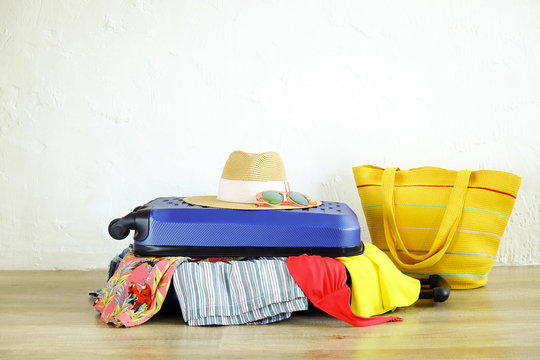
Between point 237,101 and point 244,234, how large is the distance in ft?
2.53

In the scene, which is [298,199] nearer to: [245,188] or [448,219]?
[245,188]

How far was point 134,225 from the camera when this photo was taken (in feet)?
5.06

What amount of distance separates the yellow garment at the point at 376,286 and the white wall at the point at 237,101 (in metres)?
0.62

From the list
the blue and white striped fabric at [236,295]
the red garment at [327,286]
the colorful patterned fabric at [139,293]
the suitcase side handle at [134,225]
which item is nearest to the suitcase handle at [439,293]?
the red garment at [327,286]

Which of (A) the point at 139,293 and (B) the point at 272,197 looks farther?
(B) the point at 272,197

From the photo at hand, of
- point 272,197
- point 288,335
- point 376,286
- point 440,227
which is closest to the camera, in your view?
point 288,335

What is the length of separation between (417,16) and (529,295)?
1.09 meters

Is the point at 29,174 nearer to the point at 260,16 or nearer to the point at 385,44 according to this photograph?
the point at 260,16

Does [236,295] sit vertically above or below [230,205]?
below

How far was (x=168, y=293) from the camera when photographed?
146cm

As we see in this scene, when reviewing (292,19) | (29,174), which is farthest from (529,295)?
(29,174)

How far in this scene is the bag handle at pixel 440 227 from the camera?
179cm

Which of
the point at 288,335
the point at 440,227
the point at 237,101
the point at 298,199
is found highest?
the point at 237,101

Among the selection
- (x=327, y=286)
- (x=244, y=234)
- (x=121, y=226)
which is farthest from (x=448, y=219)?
(x=121, y=226)
